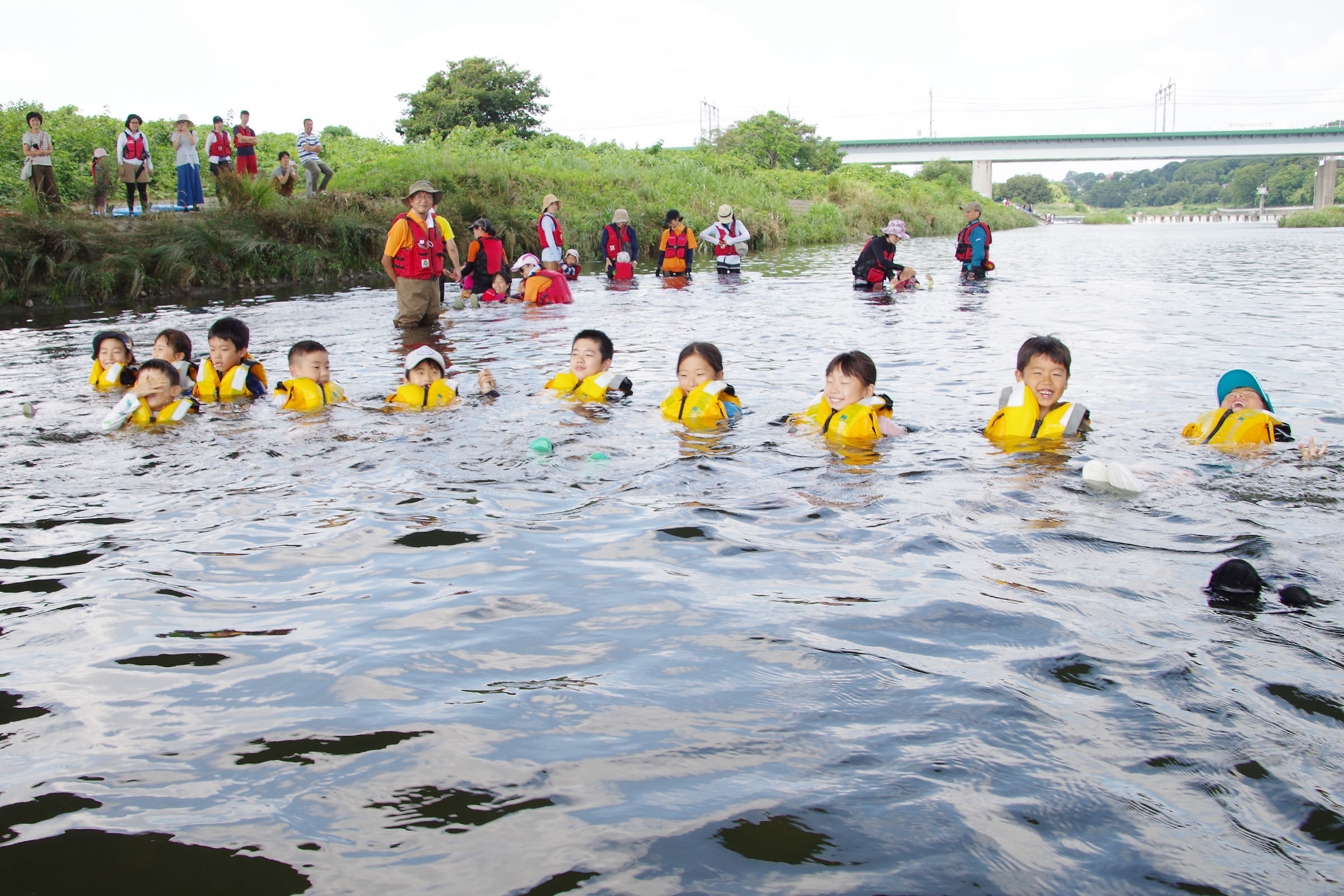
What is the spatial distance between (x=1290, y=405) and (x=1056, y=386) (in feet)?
8.95

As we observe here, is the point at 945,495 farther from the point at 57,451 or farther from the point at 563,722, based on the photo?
the point at 57,451

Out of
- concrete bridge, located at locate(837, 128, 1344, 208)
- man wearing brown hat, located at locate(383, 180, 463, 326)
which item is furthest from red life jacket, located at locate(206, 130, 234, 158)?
concrete bridge, located at locate(837, 128, 1344, 208)

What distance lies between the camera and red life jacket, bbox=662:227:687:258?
1995 centimetres

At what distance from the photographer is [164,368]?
704 cm

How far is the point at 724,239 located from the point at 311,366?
13.9 meters

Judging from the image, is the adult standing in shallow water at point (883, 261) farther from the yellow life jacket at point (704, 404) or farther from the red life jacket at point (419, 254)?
the yellow life jacket at point (704, 404)

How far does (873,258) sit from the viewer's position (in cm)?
1739

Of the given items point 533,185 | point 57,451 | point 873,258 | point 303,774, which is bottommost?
point 303,774

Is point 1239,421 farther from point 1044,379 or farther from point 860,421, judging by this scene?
point 860,421

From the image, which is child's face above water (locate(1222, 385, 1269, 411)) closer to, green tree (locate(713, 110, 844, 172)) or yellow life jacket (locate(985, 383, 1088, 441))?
yellow life jacket (locate(985, 383, 1088, 441))

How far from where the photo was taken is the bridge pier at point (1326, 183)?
83.2 m

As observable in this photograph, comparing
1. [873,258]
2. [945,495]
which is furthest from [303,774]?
[873,258]

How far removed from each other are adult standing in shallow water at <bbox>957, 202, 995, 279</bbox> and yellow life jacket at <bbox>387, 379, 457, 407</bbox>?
13891mm

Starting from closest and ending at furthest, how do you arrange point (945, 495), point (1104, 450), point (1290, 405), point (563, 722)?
point (563, 722), point (945, 495), point (1104, 450), point (1290, 405)
